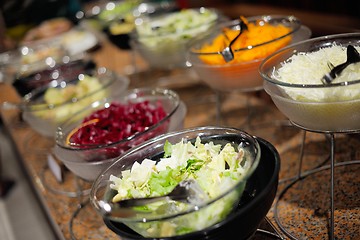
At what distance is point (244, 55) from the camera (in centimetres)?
113

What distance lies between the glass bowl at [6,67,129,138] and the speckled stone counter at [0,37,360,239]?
0.19 metres

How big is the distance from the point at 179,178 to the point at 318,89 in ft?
1.00

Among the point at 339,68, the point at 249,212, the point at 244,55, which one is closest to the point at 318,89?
the point at 339,68

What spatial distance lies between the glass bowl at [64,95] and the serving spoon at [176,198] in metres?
0.76

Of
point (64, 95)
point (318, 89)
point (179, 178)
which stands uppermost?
point (318, 89)

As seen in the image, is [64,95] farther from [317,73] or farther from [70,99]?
[317,73]

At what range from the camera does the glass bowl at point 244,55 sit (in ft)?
3.71

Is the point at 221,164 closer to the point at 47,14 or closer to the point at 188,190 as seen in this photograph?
the point at 188,190

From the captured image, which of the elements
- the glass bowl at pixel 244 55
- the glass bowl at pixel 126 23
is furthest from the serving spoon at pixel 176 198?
the glass bowl at pixel 126 23

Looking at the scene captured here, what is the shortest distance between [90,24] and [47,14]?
66 centimetres

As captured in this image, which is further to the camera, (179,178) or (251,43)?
(251,43)

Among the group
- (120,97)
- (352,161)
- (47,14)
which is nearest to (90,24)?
(47,14)

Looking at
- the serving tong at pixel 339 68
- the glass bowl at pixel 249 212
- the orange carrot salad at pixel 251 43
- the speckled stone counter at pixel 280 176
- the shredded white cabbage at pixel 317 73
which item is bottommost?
the speckled stone counter at pixel 280 176

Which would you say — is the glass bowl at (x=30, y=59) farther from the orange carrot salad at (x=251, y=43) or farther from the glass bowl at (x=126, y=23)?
the orange carrot salad at (x=251, y=43)
